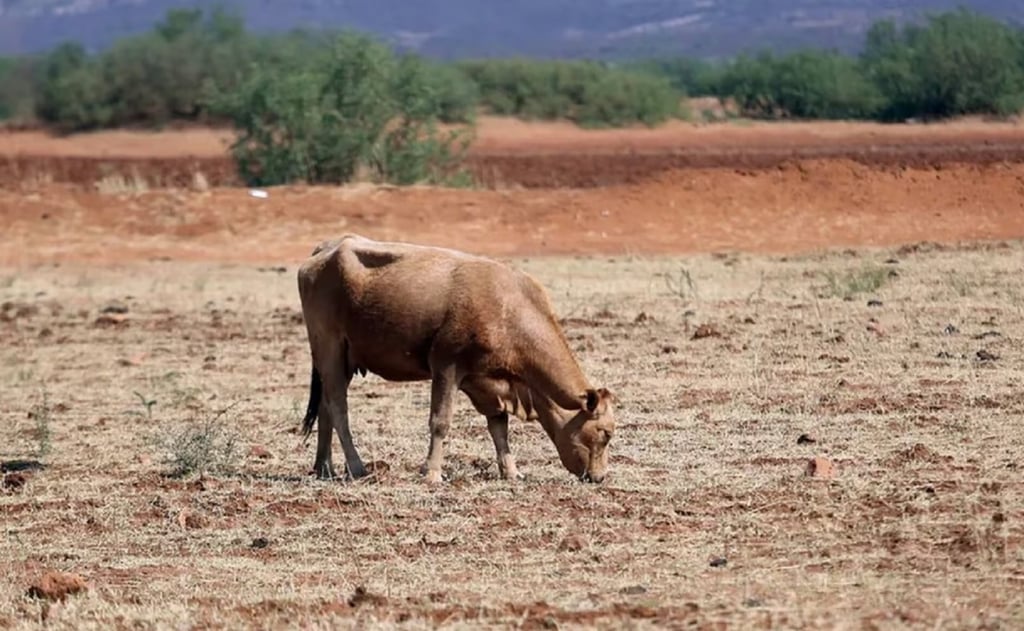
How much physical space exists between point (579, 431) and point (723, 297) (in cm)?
1008

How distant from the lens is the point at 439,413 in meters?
11.7

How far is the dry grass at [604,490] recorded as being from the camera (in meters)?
8.42

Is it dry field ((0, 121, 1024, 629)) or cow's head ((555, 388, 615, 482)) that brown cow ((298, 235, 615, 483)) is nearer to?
cow's head ((555, 388, 615, 482))

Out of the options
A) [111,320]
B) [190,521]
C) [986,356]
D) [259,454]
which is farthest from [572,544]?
[111,320]

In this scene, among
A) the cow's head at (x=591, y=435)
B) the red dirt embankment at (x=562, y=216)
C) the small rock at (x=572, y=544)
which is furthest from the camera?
the red dirt embankment at (x=562, y=216)

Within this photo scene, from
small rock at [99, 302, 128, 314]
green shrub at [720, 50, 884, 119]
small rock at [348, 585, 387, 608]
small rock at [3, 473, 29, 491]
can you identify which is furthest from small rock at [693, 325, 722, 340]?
green shrub at [720, 50, 884, 119]

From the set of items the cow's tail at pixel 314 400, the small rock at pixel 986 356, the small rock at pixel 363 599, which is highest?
the small rock at pixel 363 599

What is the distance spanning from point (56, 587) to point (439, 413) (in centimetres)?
339

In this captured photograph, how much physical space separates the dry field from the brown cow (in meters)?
0.32

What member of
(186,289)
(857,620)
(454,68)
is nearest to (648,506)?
(857,620)

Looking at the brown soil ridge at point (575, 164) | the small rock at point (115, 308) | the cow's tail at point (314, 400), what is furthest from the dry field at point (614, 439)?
the brown soil ridge at point (575, 164)

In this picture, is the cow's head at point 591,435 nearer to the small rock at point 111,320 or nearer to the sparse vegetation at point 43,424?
the sparse vegetation at point 43,424

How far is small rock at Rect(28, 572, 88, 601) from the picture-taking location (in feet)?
28.9

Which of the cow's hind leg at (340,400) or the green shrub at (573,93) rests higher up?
the cow's hind leg at (340,400)
